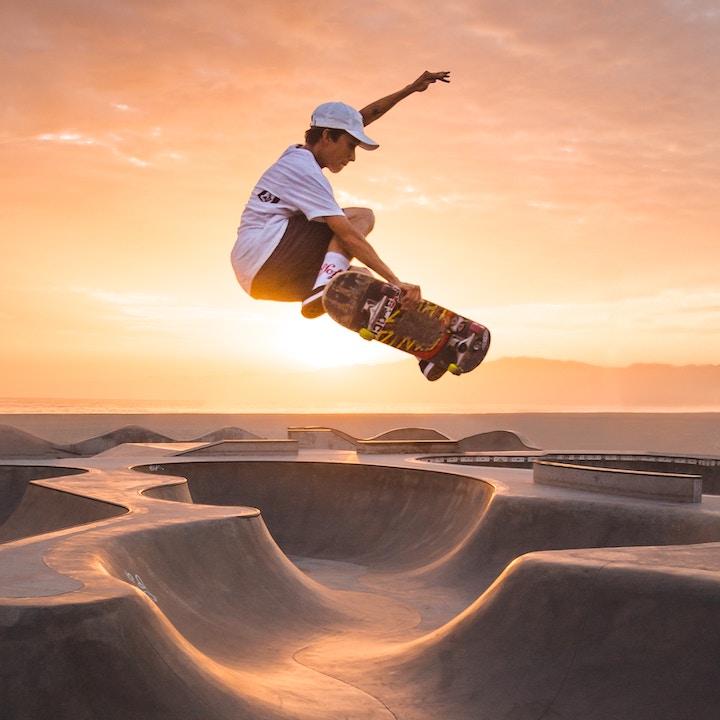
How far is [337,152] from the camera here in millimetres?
6391

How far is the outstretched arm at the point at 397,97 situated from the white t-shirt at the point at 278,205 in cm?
132

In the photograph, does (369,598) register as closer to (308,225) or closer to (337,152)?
(308,225)

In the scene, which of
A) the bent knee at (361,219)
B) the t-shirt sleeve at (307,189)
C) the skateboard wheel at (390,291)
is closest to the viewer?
the t-shirt sleeve at (307,189)

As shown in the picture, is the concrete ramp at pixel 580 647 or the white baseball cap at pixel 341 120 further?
the white baseball cap at pixel 341 120

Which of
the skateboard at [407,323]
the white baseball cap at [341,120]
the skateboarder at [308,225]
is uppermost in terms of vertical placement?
the white baseball cap at [341,120]

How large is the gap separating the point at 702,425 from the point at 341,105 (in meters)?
70.1

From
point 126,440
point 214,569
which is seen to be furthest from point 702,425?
point 214,569

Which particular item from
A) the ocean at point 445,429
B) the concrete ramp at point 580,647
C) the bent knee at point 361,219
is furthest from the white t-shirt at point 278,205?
the ocean at point 445,429

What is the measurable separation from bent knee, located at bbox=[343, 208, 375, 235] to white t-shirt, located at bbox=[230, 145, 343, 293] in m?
0.52

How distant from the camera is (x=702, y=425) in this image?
229 ft

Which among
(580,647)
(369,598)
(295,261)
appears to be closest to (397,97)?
(295,261)

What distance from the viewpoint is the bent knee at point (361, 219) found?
6754mm

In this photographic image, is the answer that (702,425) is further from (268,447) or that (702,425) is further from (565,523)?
(565,523)

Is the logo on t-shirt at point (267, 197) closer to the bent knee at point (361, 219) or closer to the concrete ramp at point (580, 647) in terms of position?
the bent knee at point (361, 219)
